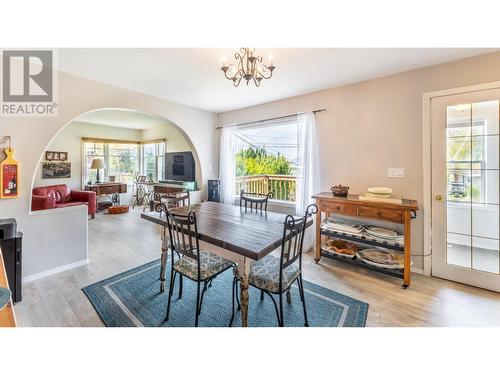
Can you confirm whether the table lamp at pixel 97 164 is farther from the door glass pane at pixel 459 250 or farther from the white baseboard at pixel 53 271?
the door glass pane at pixel 459 250

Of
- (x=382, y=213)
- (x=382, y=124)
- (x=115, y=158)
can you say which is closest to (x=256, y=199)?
(x=382, y=213)

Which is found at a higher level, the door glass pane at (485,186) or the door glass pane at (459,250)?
the door glass pane at (485,186)

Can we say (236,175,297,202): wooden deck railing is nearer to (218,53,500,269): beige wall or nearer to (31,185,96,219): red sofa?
(218,53,500,269): beige wall

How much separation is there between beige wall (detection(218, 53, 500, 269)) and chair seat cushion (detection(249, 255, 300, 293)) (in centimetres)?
191

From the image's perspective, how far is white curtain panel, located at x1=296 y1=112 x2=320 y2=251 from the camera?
135 inches

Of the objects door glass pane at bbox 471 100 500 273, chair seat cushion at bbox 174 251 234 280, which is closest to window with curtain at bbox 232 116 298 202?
door glass pane at bbox 471 100 500 273

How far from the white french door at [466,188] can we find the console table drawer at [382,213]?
567 millimetres

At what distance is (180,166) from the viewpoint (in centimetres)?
612

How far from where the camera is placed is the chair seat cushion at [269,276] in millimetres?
1624

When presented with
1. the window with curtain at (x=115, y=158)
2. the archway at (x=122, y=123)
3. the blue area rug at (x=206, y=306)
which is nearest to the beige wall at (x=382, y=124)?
the blue area rug at (x=206, y=306)

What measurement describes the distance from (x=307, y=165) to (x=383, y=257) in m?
1.64

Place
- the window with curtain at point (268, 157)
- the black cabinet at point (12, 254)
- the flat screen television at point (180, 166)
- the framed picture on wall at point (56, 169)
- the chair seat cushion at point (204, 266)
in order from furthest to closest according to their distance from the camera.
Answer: the flat screen television at point (180, 166) < the framed picture on wall at point (56, 169) < the window with curtain at point (268, 157) < the black cabinet at point (12, 254) < the chair seat cushion at point (204, 266)

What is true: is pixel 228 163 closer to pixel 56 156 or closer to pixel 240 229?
pixel 240 229
